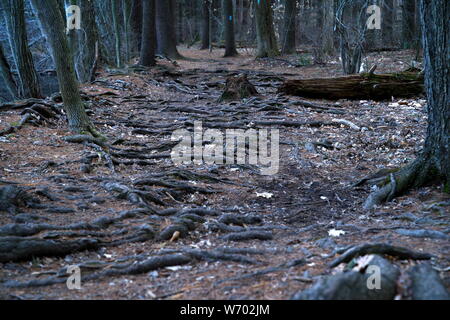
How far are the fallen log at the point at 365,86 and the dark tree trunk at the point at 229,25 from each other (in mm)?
12657

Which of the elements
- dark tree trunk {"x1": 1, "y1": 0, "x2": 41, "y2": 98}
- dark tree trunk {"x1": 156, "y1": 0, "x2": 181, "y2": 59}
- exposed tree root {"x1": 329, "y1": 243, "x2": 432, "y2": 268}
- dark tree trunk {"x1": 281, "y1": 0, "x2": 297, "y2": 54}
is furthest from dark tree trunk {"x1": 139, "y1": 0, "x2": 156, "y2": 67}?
exposed tree root {"x1": 329, "y1": 243, "x2": 432, "y2": 268}

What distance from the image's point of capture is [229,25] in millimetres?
24031

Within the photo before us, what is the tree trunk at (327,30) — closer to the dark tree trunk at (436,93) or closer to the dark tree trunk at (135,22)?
the dark tree trunk at (135,22)

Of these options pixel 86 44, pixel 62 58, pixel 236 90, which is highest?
pixel 86 44

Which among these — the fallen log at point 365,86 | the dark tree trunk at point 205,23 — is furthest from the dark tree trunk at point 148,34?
the dark tree trunk at point 205,23

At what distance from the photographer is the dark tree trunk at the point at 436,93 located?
490cm

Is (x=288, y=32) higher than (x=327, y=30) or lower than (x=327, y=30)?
higher

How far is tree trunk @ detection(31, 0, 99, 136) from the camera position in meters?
8.25

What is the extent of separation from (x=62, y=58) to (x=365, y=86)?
7674mm

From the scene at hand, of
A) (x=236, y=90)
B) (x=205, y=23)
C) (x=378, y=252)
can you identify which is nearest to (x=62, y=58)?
(x=236, y=90)

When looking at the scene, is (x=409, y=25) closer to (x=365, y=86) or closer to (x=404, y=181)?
(x=365, y=86)
